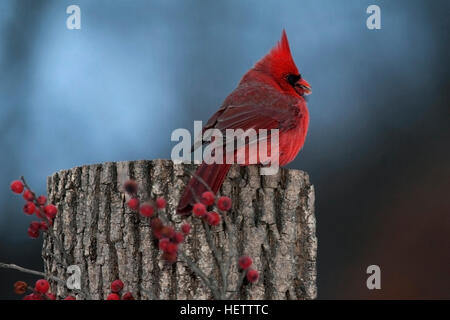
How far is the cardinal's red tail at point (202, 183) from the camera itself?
130 centimetres

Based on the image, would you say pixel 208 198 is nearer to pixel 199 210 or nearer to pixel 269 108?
pixel 199 210

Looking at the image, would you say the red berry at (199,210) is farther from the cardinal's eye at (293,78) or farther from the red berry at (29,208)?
the cardinal's eye at (293,78)

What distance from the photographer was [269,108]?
1.85 meters

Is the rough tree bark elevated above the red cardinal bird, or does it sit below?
below

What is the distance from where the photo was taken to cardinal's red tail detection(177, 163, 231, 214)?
1.30 metres

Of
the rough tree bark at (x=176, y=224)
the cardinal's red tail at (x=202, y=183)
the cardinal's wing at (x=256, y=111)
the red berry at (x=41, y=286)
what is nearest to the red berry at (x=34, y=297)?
the red berry at (x=41, y=286)

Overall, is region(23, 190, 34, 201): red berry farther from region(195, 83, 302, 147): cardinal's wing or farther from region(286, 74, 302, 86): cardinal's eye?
region(286, 74, 302, 86): cardinal's eye

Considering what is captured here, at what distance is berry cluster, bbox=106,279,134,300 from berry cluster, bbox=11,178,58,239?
209 mm

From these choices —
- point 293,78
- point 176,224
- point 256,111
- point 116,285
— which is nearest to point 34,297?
point 116,285

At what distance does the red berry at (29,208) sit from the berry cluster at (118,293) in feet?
0.81

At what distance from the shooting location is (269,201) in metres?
1.40

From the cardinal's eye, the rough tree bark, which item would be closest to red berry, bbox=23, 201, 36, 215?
the rough tree bark

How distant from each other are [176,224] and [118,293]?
0.21m
